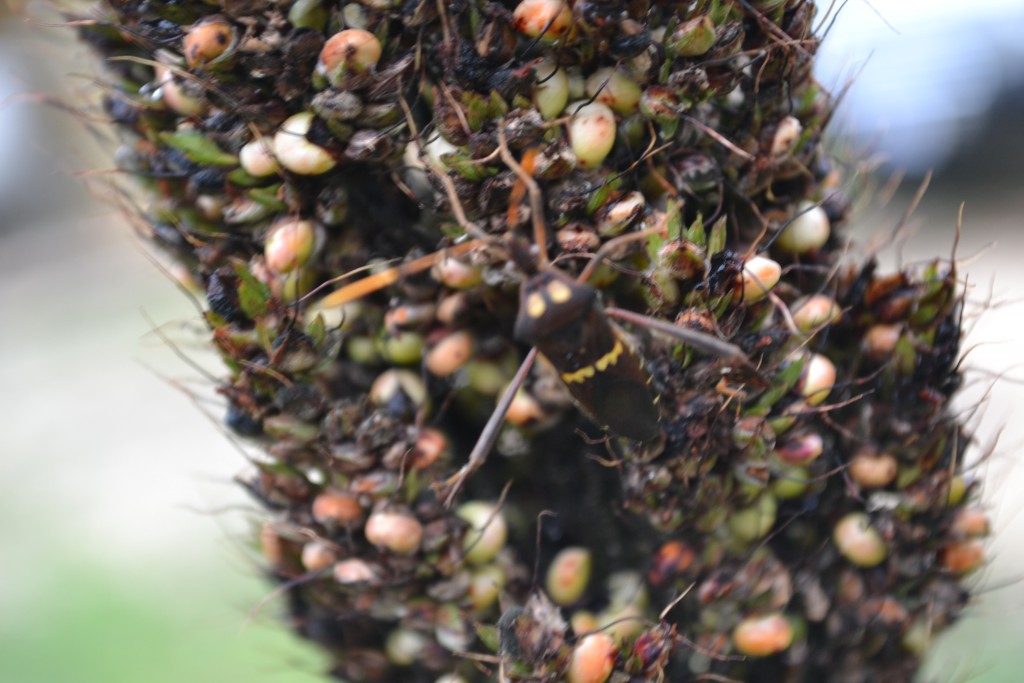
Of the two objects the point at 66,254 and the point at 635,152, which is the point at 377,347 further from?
the point at 66,254

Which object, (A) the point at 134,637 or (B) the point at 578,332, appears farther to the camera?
(A) the point at 134,637

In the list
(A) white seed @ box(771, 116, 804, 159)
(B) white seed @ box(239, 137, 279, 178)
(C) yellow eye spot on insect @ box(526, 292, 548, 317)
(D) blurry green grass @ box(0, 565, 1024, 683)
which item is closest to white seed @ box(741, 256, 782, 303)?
(A) white seed @ box(771, 116, 804, 159)

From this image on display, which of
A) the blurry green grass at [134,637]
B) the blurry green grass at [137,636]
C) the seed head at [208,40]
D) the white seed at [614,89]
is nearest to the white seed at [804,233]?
the white seed at [614,89]

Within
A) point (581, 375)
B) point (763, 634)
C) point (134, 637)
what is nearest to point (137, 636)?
point (134, 637)

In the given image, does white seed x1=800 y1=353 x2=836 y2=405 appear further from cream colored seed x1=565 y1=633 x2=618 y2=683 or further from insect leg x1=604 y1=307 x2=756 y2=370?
cream colored seed x1=565 y1=633 x2=618 y2=683

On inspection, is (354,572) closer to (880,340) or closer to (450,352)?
(450,352)

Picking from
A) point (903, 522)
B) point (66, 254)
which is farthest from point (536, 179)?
point (66, 254)
